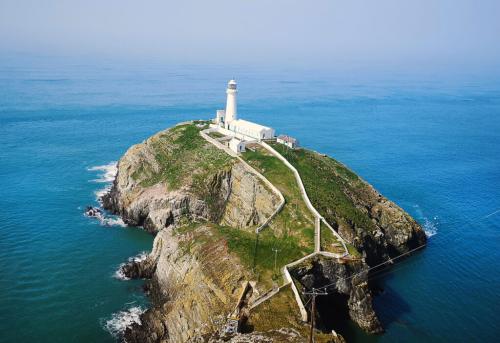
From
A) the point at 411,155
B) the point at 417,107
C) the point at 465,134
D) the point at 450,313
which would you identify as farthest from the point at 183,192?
the point at 417,107

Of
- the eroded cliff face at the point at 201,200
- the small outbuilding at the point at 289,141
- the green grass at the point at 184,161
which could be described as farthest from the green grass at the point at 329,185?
the green grass at the point at 184,161

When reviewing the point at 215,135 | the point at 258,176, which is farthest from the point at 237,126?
the point at 258,176

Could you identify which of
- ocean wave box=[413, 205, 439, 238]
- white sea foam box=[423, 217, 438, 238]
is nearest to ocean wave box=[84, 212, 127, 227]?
white sea foam box=[423, 217, 438, 238]

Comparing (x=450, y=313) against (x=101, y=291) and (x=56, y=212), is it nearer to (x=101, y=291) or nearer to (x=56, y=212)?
(x=101, y=291)

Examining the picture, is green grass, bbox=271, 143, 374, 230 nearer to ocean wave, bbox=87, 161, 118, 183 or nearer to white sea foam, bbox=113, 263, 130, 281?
white sea foam, bbox=113, 263, 130, 281

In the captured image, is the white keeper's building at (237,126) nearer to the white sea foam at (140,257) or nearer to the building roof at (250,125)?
the building roof at (250,125)

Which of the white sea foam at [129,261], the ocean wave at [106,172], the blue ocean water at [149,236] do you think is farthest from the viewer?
the ocean wave at [106,172]

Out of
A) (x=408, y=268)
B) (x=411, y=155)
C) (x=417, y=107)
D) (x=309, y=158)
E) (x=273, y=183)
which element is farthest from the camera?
(x=417, y=107)
